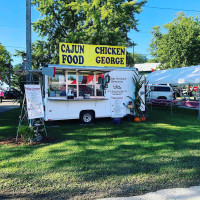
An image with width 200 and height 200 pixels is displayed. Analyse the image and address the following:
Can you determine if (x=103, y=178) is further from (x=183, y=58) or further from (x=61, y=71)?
(x=183, y=58)

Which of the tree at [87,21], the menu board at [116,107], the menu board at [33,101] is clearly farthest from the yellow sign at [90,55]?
the tree at [87,21]

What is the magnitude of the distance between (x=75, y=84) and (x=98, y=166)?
5.17 meters

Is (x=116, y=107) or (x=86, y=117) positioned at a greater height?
(x=116, y=107)

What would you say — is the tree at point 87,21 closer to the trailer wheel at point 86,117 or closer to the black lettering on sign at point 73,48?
the black lettering on sign at point 73,48

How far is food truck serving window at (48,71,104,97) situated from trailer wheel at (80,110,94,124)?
853mm

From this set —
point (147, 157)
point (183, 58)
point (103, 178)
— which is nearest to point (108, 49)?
point (147, 157)

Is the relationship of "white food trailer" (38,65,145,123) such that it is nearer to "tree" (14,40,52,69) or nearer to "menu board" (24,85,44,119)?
"menu board" (24,85,44,119)

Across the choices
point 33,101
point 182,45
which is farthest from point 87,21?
point 182,45

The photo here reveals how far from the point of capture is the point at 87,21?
17.1m

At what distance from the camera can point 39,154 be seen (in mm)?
4621

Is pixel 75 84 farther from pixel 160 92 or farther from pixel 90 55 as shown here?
pixel 160 92

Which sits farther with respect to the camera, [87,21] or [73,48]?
[87,21]

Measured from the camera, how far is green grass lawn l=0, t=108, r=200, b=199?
3.08 m

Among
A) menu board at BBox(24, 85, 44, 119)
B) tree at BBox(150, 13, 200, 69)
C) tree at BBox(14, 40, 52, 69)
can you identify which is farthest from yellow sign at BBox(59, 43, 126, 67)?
tree at BBox(150, 13, 200, 69)
